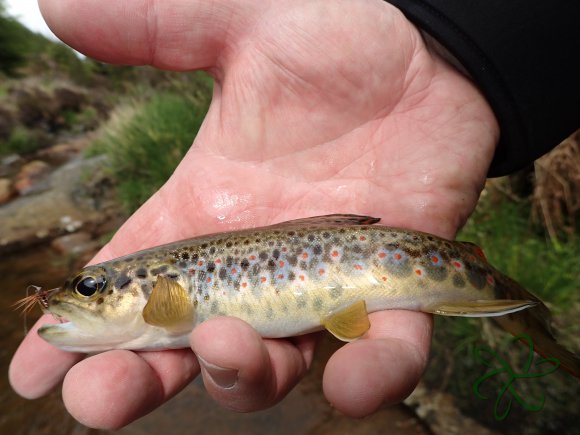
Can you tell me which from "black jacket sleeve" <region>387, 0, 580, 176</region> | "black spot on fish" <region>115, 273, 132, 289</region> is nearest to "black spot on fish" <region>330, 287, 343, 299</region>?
"black spot on fish" <region>115, 273, 132, 289</region>

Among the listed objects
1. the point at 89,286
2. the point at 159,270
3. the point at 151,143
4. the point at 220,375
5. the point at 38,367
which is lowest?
the point at 151,143

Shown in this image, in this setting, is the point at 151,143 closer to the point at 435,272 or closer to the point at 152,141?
the point at 152,141

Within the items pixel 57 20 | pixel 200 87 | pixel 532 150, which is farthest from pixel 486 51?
pixel 200 87

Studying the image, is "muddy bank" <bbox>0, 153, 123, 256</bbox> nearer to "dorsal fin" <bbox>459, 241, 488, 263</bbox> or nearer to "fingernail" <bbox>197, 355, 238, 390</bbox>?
"fingernail" <bbox>197, 355, 238, 390</bbox>

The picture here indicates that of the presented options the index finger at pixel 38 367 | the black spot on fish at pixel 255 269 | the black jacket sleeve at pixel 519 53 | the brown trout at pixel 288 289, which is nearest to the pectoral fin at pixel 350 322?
the brown trout at pixel 288 289

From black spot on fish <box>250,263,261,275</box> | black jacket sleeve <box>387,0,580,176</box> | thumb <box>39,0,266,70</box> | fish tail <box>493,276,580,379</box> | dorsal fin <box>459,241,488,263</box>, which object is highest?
black jacket sleeve <box>387,0,580,176</box>

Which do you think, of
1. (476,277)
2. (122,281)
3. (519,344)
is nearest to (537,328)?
(476,277)

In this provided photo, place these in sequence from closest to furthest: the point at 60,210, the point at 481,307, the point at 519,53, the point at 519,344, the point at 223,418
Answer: the point at 481,307, the point at 519,53, the point at 519,344, the point at 223,418, the point at 60,210
